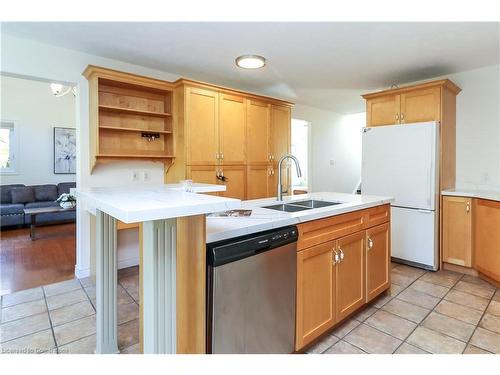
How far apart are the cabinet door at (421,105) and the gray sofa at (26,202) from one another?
547 cm

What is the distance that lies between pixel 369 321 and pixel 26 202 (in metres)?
5.93

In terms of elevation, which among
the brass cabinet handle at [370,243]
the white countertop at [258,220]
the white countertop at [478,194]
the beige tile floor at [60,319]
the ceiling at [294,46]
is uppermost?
the ceiling at [294,46]

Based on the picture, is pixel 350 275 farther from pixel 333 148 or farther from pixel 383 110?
pixel 333 148

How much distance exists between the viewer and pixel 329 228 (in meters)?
1.83

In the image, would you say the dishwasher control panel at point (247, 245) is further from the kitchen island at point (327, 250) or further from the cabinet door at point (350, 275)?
the cabinet door at point (350, 275)

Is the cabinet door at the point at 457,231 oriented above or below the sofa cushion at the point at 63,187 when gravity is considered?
below

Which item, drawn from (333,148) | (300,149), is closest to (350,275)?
(333,148)

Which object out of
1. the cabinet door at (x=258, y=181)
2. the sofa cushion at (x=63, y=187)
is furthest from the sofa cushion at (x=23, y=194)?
the cabinet door at (x=258, y=181)

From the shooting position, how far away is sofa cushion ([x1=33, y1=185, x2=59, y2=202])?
5519mm

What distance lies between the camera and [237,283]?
1350 mm

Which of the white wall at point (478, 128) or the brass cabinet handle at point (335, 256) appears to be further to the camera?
the white wall at point (478, 128)

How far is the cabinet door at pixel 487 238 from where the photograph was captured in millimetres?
2709
